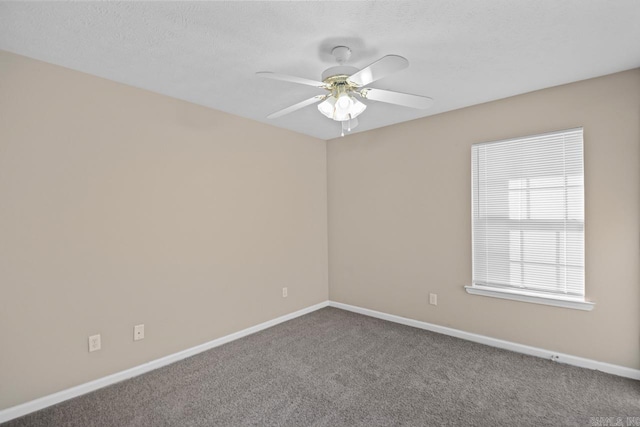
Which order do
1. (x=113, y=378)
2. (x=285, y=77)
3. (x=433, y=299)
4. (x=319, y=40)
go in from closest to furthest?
(x=285, y=77) < (x=319, y=40) < (x=113, y=378) < (x=433, y=299)

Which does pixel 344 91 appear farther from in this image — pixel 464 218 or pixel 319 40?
pixel 464 218

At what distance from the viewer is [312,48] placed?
203 centimetres

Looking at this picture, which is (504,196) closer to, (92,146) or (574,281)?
(574,281)

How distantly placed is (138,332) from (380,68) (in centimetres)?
272

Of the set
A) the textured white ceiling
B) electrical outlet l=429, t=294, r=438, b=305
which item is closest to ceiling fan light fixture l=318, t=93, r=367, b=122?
the textured white ceiling


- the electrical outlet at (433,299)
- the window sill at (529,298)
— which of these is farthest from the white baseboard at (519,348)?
the window sill at (529,298)

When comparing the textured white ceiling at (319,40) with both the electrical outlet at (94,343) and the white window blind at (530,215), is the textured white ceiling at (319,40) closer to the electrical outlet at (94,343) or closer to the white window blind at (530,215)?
the white window blind at (530,215)

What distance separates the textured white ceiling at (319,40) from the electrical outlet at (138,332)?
6.59 ft

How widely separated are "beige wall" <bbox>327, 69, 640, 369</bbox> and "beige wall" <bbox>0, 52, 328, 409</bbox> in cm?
108

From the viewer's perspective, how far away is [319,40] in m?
1.94

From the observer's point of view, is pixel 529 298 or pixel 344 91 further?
pixel 529 298

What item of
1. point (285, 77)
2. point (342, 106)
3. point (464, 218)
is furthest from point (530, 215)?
point (285, 77)

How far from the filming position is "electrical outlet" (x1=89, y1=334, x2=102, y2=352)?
2.40m

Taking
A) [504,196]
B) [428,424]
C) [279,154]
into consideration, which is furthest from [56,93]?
[504,196]
